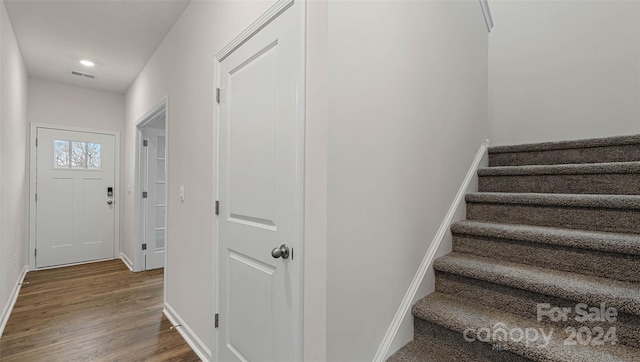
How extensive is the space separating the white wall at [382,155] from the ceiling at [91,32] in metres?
1.87

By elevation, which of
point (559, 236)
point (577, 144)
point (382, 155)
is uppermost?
point (577, 144)

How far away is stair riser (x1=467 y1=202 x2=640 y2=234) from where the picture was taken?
1.45 m

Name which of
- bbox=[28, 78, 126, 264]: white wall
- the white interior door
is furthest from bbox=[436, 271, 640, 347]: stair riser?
bbox=[28, 78, 126, 264]: white wall

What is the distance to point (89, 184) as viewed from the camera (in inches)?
177

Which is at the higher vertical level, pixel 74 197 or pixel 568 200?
pixel 568 200

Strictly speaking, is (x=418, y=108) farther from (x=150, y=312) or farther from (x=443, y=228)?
(x=150, y=312)

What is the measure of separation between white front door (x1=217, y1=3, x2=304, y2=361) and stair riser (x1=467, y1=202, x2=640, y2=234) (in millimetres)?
1373

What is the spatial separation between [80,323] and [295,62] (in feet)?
9.39

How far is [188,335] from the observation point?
7.43 ft

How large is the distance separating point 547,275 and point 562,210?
19.1 inches

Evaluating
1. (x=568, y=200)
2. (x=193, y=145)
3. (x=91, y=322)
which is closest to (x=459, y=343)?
(x=568, y=200)

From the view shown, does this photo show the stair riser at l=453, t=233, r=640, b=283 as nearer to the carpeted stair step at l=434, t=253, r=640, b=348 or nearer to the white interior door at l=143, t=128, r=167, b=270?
the carpeted stair step at l=434, t=253, r=640, b=348

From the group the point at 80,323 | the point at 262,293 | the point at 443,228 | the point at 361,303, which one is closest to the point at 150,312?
the point at 80,323

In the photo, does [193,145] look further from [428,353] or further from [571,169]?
[571,169]
